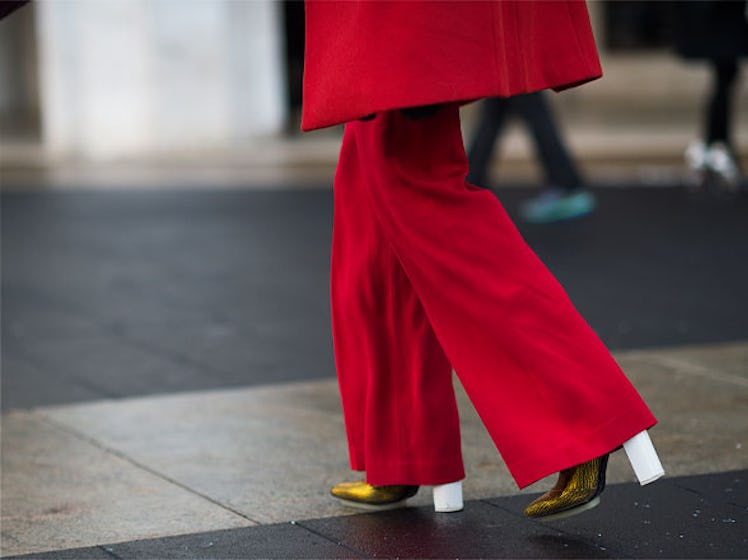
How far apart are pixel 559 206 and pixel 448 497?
18.4 ft

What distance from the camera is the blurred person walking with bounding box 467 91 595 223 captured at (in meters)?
8.52

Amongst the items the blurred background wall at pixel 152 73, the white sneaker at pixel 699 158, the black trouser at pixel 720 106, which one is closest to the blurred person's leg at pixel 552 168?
the white sneaker at pixel 699 158

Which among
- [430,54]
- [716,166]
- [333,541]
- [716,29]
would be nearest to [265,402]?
[333,541]

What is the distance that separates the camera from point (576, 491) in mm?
2928

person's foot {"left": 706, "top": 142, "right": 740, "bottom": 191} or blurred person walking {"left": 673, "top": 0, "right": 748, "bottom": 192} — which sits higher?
blurred person walking {"left": 673, "top": 0, "right": 748, "bottom": 192}

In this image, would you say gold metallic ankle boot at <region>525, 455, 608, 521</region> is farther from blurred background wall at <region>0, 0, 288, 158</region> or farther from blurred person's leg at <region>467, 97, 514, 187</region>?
blurred background wall at <region>0, 0, 288, 158</region>

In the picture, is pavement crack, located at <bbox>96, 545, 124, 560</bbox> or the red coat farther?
pavement crack, located at <bbox>96, 545, 124, 560</bbox>

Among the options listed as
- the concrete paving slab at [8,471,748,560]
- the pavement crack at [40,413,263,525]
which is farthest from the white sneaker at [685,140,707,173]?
the concrete paving slab at [8,471,748,560]

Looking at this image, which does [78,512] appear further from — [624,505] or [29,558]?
[624,505]

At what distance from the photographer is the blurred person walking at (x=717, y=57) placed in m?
9.52

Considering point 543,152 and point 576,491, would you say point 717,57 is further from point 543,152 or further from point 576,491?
point 576,491

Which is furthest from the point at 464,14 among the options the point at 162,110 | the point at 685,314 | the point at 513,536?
the point at 162,110

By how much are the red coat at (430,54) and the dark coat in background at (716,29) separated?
22.6 ft

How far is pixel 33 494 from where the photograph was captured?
349cm
